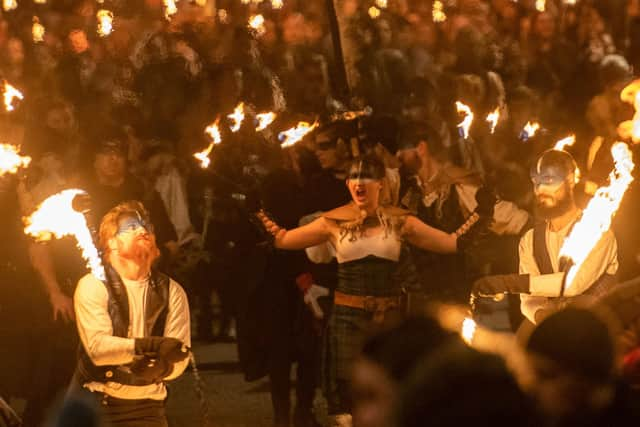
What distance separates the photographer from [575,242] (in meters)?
8.77

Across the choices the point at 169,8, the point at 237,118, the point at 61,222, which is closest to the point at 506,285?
the point at 61,222

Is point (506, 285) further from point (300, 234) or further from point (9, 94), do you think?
point (9, 94)

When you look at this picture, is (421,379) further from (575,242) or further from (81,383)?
(575,242)

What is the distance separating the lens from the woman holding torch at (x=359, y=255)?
919cm

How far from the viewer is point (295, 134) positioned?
415 inches

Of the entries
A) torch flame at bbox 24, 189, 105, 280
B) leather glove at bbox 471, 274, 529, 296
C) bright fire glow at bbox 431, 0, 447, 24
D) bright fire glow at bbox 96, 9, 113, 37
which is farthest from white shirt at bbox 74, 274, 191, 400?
bright fire glow at bbox 431, 0, 447, 24

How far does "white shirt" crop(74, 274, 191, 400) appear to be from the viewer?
300 inches

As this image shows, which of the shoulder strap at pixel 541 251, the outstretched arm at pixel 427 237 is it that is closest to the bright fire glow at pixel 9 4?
the outstretched arm at pixel 427 237

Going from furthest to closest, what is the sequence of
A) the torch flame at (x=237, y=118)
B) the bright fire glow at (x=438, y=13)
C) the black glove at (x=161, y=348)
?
the bright fire glow at (x=438, y=13) → the torch flame at (x=237, y=118) → the black glove at (x=161, y=348)

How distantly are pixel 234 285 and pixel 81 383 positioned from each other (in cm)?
357

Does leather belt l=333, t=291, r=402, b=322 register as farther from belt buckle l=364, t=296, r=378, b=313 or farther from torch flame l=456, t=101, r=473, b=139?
torch flame l=456, t=101, r=473, b=139

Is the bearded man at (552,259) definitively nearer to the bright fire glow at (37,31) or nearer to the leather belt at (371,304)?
the leather belt at (371,304)

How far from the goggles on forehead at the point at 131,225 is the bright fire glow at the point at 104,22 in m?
7.14

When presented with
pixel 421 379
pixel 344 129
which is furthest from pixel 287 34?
pixel 421 379
